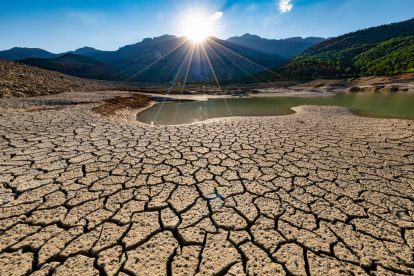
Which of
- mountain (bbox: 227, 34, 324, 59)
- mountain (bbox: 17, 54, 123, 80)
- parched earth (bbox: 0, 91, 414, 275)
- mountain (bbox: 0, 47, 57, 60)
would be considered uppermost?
mountain (bbox: 227, 34, 324, 59)

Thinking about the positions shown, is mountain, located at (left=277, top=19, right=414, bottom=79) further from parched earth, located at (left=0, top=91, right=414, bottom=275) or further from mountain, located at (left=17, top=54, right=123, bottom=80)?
mountain, located at (left=17, top=54, right=123, bottom=80)

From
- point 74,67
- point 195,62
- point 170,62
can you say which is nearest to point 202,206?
point 74,67

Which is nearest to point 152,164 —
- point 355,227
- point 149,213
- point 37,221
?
point 149,213

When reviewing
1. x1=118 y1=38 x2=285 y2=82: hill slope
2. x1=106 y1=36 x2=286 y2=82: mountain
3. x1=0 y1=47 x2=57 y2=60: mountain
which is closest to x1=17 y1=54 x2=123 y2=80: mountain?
x1=106 y1=36 x2=286 y2=82: mountain

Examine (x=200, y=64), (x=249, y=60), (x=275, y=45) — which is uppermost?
(x=275, y=45)

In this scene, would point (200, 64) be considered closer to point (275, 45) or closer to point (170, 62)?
point (170, 62)

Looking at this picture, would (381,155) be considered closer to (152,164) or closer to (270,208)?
(270,208)

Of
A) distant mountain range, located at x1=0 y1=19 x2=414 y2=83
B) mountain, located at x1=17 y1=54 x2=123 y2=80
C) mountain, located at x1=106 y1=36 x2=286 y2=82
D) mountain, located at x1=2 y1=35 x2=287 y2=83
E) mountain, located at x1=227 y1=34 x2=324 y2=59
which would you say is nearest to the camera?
distant mountain range, located at x1=0 y1=19 x2=414 y2=83

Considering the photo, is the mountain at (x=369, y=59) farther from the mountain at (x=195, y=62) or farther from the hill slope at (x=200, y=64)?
the hill slope at (x=200, y=64)
